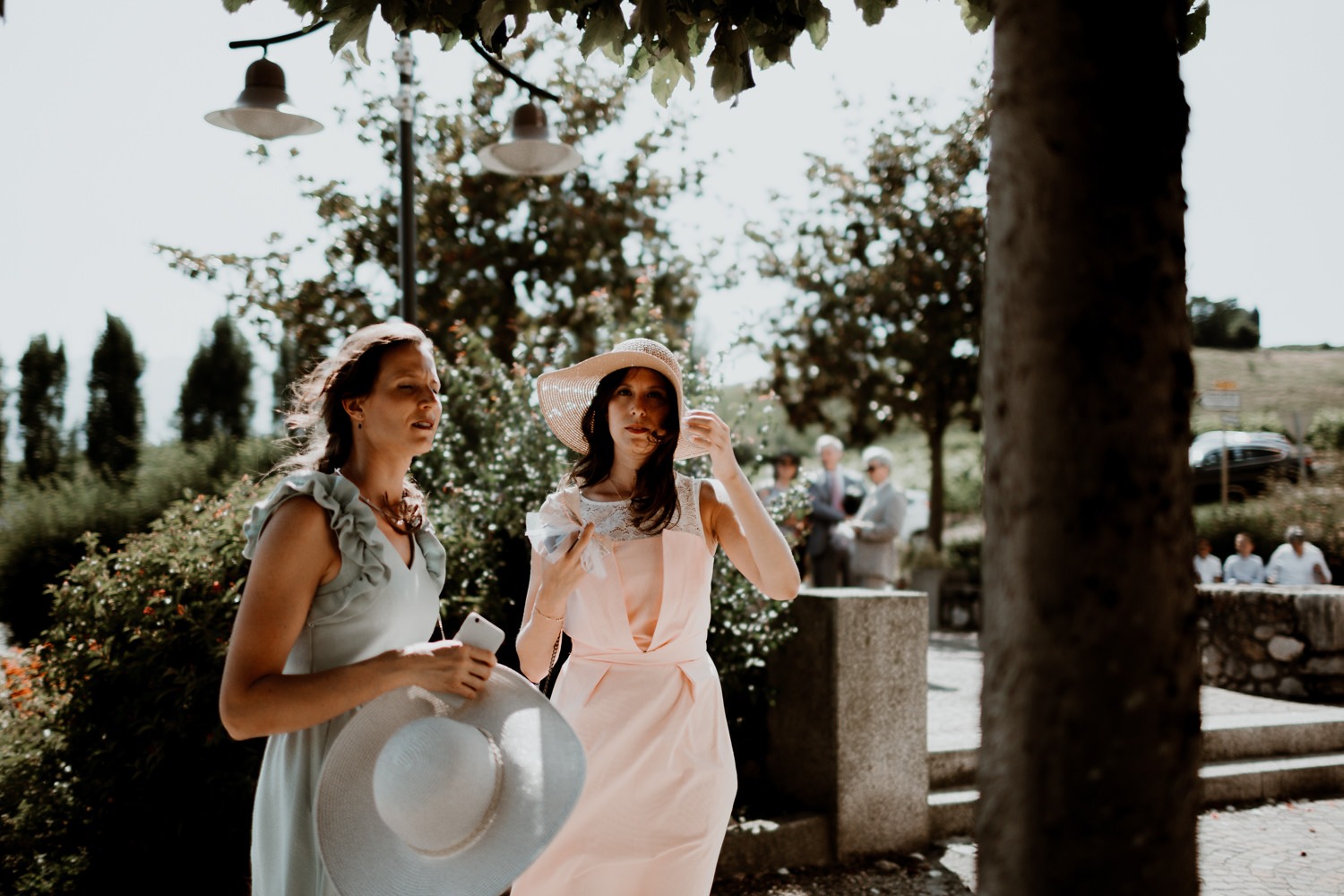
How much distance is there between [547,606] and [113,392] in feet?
98.7

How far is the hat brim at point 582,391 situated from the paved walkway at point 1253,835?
1.71m

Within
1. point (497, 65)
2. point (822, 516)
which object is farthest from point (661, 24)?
point (822, 516)

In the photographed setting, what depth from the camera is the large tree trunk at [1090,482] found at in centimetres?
132

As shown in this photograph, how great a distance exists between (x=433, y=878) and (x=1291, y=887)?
Answer: 5140 millimetres

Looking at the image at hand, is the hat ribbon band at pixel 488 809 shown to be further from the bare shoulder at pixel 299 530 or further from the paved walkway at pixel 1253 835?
the paved walkway at pixel 1253 835

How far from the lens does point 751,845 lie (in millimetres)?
5355

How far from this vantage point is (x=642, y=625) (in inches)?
133

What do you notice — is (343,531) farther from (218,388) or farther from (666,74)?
(218,388)

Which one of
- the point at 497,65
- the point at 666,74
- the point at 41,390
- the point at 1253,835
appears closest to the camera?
the point at 666,74

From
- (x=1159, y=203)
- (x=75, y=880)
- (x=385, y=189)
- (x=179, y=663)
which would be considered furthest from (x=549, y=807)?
(x=385, y=189)

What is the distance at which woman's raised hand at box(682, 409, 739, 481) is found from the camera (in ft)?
10.8

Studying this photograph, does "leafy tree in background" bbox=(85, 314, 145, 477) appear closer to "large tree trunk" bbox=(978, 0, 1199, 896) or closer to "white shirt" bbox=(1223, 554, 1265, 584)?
"white shirt" bbox=(1223, 554, 1265, 584)

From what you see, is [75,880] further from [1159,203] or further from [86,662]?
[1159,203]

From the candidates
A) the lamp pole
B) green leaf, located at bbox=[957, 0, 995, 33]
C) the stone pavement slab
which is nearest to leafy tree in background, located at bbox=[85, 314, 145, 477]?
the stone pavement slab
